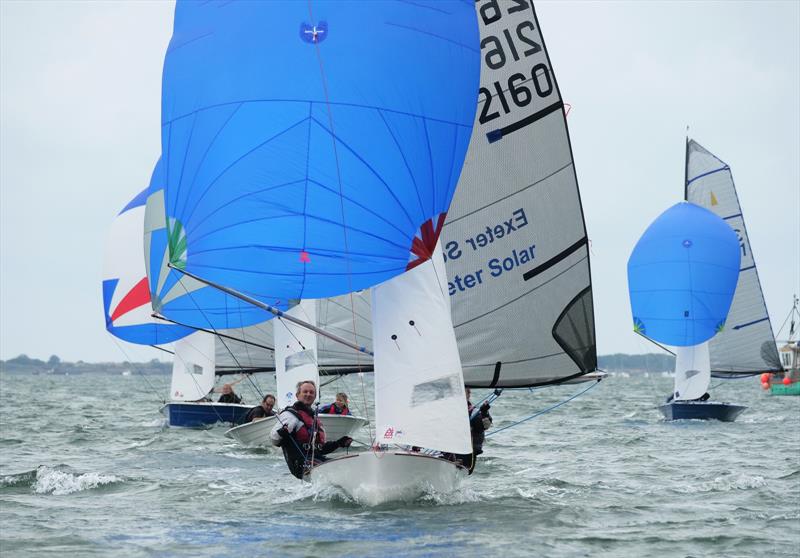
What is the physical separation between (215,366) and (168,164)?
1615 centimetres

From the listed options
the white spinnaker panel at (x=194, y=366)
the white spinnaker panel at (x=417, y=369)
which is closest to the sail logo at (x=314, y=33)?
the white spinnaker panel at (x=417, y=369)

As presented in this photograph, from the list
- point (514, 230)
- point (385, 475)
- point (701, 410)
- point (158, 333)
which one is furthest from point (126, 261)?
point (385, 475)

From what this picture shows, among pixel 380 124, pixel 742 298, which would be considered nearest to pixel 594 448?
pixel 380 124

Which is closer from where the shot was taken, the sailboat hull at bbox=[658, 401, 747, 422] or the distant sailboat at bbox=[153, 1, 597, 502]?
the distant sailboat at bbox=[153, 1, 597, 502]

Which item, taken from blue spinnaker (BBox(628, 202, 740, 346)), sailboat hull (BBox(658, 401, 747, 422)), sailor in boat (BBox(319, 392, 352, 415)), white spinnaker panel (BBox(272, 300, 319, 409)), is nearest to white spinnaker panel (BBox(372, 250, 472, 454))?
sailor in boat (BBox(319, 392, 352, 415))

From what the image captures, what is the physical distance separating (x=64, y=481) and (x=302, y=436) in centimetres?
374

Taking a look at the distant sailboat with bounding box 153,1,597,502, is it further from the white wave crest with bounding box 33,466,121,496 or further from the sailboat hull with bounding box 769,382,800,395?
the sailboat hull with bounding box 769,382,800,395

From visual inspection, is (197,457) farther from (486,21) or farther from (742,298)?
(742,298)

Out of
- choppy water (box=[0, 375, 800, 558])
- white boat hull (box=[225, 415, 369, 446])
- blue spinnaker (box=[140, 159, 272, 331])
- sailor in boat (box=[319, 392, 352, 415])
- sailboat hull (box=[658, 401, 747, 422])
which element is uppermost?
blue spinnaker (box=[140, 159, 272, 331])

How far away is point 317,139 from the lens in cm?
1091

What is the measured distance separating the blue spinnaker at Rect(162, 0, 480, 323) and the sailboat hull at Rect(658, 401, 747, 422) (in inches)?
728

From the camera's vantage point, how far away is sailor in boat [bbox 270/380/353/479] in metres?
12.2

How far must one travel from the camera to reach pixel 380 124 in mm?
11031

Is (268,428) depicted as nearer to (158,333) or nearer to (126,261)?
(158,333)
